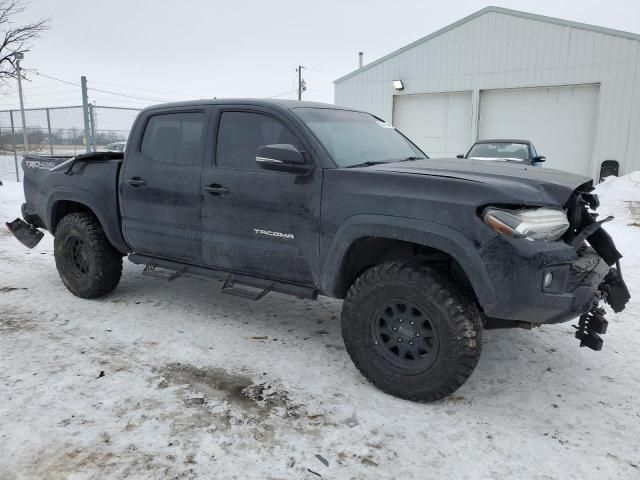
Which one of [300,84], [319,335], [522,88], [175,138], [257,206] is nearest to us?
[257,206]

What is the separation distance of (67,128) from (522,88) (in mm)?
13336

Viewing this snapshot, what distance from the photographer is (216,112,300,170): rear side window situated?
3709 mm

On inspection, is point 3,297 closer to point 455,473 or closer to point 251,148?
point 251,148

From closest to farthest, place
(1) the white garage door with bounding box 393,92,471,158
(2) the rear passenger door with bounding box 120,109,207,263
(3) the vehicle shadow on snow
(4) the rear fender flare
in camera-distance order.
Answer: (3) the vehicle shadow on snow, (2) the rear passenger door with bounding box 120,109,207,263, (4) the rear fender flare, (1) the white garage door with bounding box 393,92,471,158

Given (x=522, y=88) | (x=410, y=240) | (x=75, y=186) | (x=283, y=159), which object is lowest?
(x=410, y=240)

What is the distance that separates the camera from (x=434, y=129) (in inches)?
663

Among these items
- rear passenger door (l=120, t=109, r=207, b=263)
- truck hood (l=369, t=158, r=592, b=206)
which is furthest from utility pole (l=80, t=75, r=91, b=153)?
truck hood (l=369, t=158, r=592, b=206)

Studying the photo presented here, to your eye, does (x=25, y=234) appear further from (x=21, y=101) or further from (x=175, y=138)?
(x=21, y=101)

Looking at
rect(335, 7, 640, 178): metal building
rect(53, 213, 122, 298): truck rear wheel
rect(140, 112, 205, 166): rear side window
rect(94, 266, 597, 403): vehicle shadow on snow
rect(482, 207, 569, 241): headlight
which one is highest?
rect(335, 7, 640, 178): metal building

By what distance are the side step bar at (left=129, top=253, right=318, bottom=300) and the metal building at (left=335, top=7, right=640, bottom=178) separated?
44.5 ft

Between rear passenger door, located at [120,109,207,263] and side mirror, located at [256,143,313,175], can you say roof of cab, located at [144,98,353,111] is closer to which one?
rear passenger door, located at [120,109,207,263]

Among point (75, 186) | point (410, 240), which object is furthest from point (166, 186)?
point (410, 240)

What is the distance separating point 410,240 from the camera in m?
2.91

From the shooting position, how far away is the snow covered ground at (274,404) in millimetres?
2461
